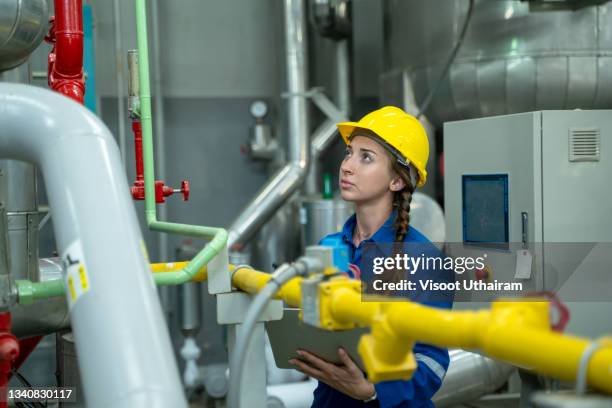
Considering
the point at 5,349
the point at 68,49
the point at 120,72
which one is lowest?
the point at 5,349

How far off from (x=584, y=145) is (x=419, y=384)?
4.25 feet

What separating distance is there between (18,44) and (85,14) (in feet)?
6.12

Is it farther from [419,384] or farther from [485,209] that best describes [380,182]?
[485,209]

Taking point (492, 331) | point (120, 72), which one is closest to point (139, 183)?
point (492, 331)

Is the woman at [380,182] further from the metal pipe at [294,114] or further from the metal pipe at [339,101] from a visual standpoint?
the metal pipe at [339,101]

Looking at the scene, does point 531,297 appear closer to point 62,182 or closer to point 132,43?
point 62,182

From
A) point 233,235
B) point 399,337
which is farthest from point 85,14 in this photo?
point 399,337

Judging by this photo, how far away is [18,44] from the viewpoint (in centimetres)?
179

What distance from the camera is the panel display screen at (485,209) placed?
2.44 metres

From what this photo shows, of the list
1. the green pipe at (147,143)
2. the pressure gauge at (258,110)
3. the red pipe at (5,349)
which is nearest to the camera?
the red pipe at (5,349)

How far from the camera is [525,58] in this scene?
332 cm

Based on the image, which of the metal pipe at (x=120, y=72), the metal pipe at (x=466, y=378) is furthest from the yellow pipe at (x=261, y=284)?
the metal pipe at (x=120, y=72)

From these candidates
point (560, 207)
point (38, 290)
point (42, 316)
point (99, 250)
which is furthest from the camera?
point (560, 207)

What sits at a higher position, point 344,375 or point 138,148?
point 138,148
